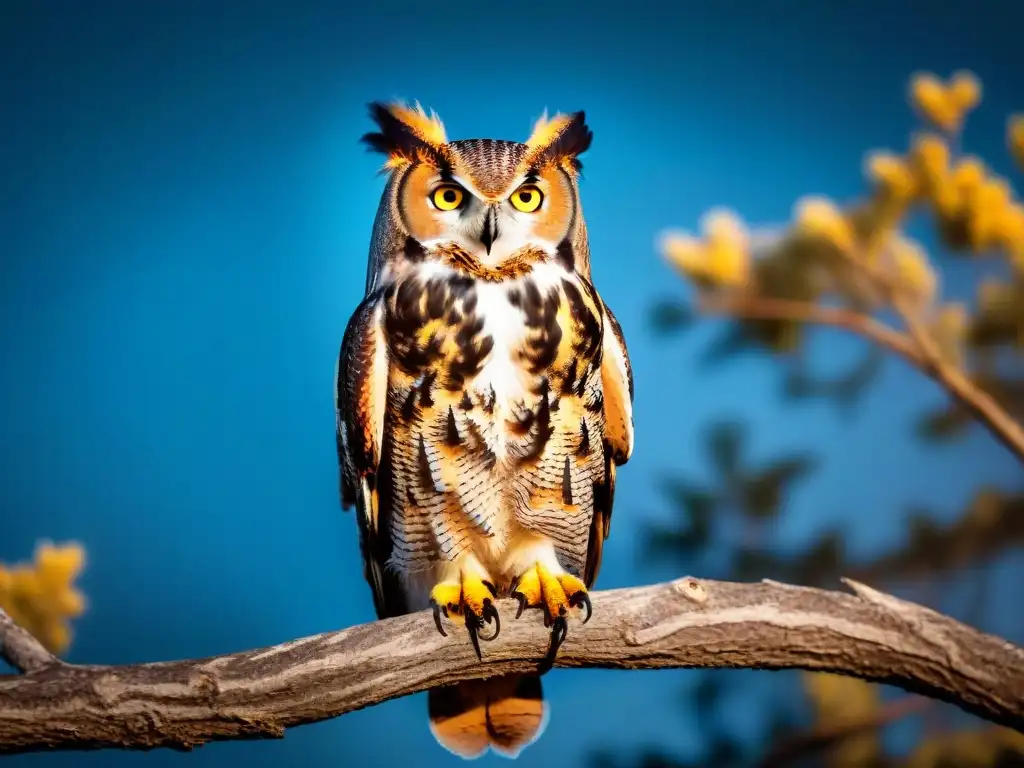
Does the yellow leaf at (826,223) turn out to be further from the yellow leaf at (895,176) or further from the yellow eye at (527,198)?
the yellow eye at (527,198)

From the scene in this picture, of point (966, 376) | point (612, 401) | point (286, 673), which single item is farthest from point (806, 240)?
Result: point (286, 673)

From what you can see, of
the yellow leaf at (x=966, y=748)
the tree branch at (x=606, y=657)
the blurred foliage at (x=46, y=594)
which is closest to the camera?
the tree branch at (x=606, y=657)

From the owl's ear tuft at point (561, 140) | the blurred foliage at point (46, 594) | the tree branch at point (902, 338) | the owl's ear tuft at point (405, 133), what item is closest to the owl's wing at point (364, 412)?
the owl's ear tuft at point (405, 133)

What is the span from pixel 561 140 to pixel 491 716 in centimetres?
95

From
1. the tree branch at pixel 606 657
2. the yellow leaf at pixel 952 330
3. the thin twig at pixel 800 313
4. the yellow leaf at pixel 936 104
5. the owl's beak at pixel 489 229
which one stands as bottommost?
the tree branch at pixel 606 657

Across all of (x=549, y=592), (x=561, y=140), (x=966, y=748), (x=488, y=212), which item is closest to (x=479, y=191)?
(x=488, y=212)

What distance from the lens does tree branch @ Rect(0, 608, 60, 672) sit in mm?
1235

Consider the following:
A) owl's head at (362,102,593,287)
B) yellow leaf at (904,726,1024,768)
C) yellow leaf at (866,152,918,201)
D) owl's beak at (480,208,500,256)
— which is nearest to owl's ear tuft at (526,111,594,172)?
owl's head at (362,102,593,287)

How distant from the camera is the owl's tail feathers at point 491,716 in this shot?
1.59 m

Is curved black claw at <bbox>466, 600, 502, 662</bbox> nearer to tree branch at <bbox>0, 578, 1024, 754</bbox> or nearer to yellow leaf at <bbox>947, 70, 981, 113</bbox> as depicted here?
tree branch at <bbox>0, 578, 1024, 754</bbox>

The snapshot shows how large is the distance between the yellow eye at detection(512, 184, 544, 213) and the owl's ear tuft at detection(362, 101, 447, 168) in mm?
133

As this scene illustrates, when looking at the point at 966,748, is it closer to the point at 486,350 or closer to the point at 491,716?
the point at 491,716

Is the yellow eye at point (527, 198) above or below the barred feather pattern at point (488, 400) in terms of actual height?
above

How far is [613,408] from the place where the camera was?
1.51m
